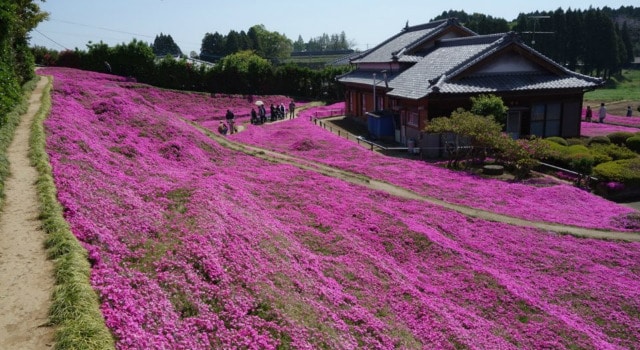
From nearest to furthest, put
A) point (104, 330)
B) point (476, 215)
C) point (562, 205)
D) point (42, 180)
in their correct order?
point (104, 330), point (42, 180), point (476, 215), point (562, 205)

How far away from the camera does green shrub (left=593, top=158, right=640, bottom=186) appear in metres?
25.6

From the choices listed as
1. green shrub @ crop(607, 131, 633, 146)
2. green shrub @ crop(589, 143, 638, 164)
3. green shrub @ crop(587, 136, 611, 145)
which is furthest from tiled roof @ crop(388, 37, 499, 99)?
green shrub @ crop(607, 131, 633, 146)

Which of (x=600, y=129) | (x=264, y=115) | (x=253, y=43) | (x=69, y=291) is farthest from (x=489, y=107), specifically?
(x=253, y=43)

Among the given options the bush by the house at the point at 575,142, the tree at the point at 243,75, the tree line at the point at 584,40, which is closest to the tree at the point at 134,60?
the tree at the point at 243,75

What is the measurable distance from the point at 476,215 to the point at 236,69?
5048 cm

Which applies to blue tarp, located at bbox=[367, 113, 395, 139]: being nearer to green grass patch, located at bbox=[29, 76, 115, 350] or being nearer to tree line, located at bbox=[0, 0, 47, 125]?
tree line, located at bbox=[0, 0, 47, 125]

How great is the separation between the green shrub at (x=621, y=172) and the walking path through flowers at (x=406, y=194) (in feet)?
20.1

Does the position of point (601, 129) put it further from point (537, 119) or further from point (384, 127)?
point (384, 127)

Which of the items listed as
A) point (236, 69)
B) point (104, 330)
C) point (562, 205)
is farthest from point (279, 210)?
point (236, 69)

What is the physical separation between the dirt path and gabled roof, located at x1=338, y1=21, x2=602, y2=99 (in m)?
27.2

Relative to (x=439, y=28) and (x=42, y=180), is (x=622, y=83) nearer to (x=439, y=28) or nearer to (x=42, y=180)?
(x=439, y=28)

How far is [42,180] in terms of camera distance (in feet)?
46.1

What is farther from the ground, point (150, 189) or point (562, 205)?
point (150, 189)

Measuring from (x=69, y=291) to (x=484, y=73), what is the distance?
A: 35253 millimetres
